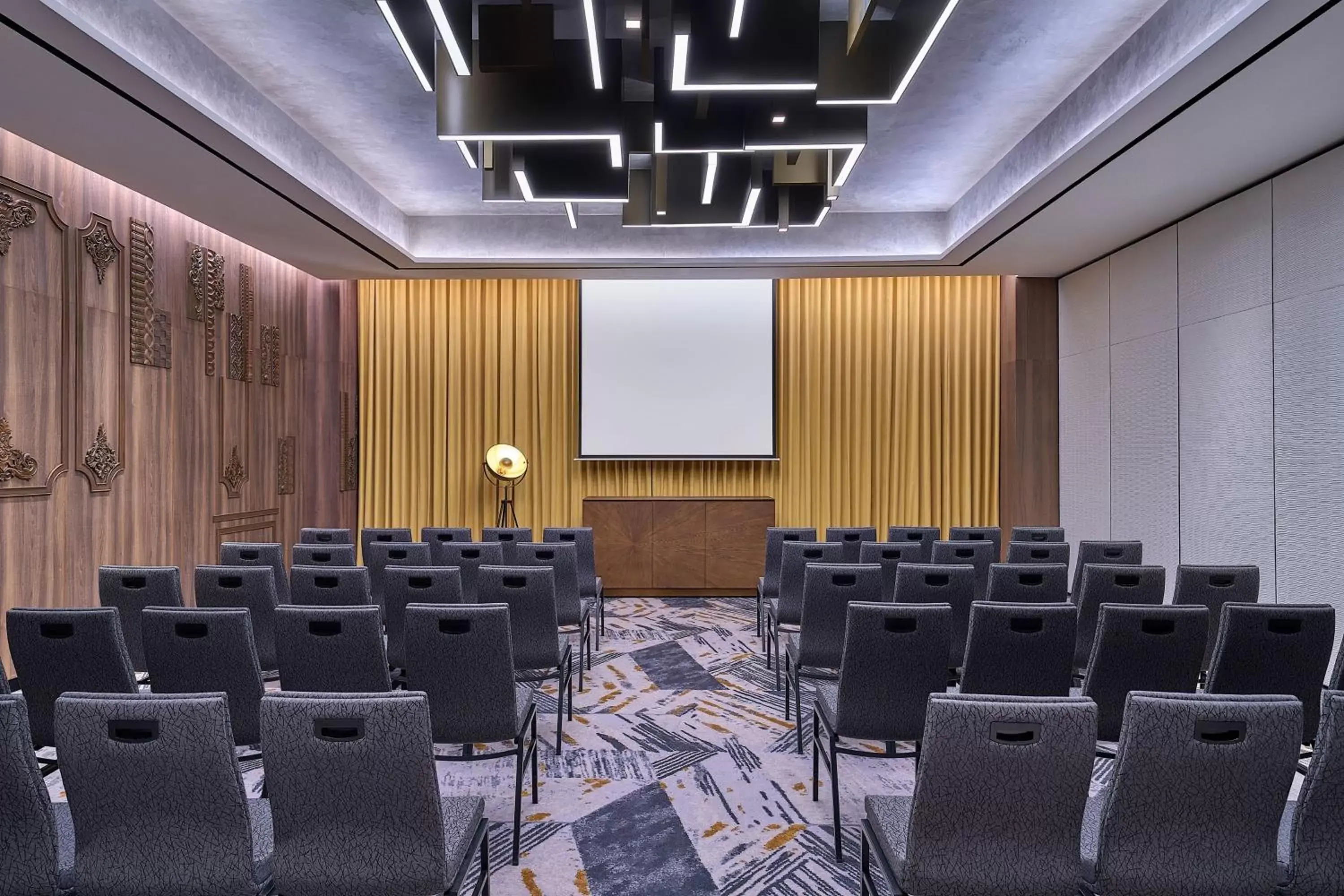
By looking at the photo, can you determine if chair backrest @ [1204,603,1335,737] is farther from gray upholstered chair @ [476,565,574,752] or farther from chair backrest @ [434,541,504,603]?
chair backrest @ [434,541,504,603]

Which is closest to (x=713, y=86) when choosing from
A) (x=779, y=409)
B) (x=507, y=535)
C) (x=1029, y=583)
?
(x=1029, y=583)

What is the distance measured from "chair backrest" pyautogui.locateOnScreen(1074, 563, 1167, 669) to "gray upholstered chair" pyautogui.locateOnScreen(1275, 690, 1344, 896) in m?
1.96

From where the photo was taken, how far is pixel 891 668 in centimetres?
263

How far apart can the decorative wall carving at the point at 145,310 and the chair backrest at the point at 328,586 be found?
306 cm

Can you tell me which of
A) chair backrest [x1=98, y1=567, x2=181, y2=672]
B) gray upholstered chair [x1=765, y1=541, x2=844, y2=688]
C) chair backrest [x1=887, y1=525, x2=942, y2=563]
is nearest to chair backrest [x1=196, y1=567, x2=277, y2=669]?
chair backrest [x1=98, y1=567, x2=181, y2=672]

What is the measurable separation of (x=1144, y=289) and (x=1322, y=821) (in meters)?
6.03

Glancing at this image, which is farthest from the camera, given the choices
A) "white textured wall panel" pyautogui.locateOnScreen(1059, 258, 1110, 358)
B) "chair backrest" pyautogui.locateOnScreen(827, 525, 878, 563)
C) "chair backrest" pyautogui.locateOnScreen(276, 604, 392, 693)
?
"white textured wall panel" pyautogui.locateOnScreen(1059, 258, 1110, 358)

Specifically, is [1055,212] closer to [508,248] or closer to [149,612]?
[508,248]

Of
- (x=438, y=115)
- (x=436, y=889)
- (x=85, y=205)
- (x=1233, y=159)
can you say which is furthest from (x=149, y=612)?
(x=1233, y=159)

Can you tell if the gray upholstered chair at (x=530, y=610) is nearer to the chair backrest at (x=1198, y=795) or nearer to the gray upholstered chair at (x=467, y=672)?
the gray upholstered chair at (x=467, y=672)

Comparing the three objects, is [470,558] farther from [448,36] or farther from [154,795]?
[154,795]

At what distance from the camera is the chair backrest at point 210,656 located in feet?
8.43

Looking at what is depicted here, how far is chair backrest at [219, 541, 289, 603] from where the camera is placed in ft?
14.3

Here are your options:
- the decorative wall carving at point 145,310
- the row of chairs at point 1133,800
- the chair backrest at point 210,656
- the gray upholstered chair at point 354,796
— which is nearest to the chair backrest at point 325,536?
the decorative wall carving at point 145,310
